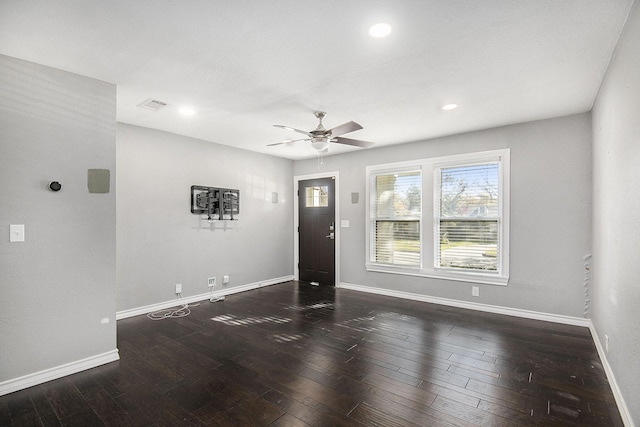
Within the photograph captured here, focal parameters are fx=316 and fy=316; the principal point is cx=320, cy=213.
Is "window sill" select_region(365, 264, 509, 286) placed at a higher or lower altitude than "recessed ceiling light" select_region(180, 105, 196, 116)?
lower

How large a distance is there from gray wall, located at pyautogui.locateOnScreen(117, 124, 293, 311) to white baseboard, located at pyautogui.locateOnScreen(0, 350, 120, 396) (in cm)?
135

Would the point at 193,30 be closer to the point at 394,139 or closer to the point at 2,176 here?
the point at 2,176

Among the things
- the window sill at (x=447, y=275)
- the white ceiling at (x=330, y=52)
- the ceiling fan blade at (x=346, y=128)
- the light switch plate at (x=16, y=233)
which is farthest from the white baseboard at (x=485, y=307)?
the light switch plate at (x=16, y=233)

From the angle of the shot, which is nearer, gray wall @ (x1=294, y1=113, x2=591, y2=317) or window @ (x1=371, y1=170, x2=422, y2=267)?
gray wall @ (x1=294, y1=113, x2=591, y2=317)

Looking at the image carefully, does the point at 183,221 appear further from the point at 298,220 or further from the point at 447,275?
the point at 447,275

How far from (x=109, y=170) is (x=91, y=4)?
1.51m

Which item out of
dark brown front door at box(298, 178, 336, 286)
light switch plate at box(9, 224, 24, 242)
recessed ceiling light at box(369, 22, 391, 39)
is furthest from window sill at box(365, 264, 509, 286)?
light switch plate at box(9, 224, 24, 242)

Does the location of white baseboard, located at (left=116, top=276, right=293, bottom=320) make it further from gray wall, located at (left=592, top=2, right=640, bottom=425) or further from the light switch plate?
gray wall, located at (left=592, top=2, right=640, bottom=425)

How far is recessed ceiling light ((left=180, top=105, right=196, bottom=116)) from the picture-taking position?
144 inches

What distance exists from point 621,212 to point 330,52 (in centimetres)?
242

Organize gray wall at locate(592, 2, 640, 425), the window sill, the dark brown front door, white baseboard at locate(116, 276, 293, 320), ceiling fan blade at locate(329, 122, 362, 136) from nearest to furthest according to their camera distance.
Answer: gray wall at locate(592, 2, 640, 425), ceiling fan blade at locate(329, 122, 362, 136), white baseboard at locate(116, 276, 293, 320), the window sill, the dark brown front door

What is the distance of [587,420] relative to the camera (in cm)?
208

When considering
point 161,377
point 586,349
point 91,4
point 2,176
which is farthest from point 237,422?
point 586,349

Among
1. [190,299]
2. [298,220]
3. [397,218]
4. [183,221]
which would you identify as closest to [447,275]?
Result: [397,218]
